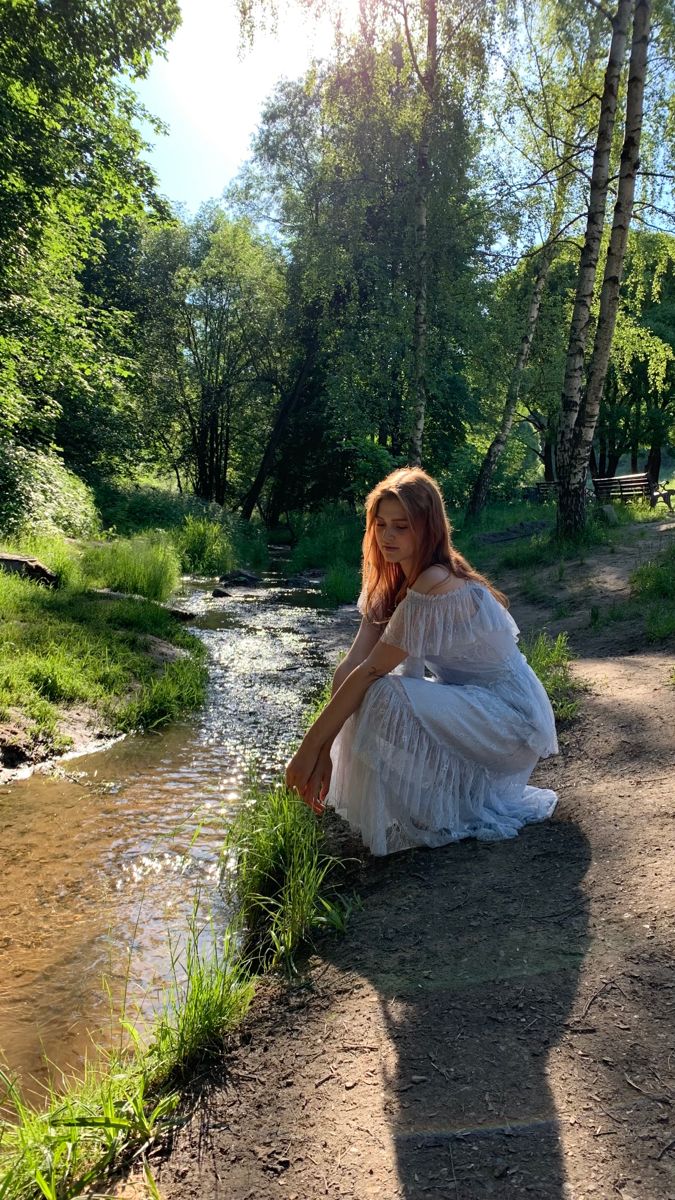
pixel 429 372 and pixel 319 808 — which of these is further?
pixel 429 372

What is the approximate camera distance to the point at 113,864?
13.4 ft

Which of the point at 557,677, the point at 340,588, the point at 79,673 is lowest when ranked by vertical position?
the point at 79,673

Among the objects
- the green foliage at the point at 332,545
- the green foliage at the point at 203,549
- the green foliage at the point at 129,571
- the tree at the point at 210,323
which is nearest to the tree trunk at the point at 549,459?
the tree at the point at 210,323

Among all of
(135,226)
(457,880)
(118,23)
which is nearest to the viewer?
(457,880)

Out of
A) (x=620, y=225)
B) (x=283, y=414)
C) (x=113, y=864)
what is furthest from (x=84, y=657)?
(x=283, y=414)

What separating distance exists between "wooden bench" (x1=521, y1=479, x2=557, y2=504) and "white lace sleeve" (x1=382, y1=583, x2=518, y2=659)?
22.6 m

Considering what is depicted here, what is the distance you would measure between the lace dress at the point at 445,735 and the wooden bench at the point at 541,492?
73.8 feet

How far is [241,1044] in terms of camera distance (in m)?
2.47

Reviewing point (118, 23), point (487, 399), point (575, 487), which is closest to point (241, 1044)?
point (575, 487)

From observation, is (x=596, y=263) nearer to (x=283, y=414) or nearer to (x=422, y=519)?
(x=422, y=519)

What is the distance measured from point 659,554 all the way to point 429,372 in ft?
37.4

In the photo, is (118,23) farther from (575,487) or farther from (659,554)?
(659,554)

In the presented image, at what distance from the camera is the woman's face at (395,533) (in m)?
3.32

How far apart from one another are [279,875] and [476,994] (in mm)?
1437
